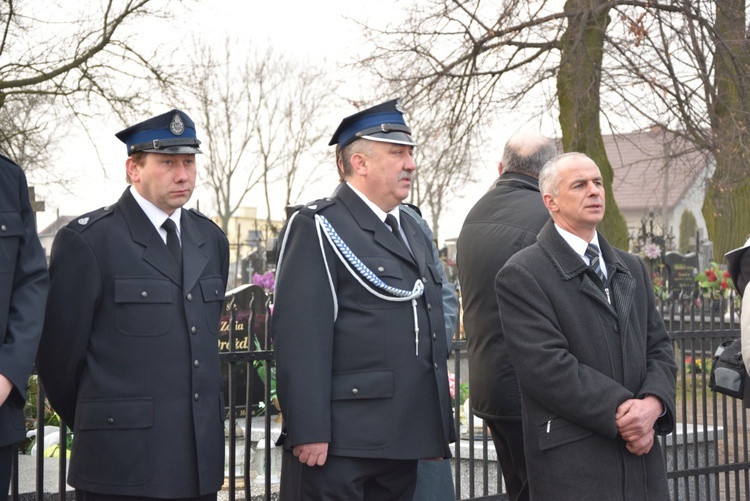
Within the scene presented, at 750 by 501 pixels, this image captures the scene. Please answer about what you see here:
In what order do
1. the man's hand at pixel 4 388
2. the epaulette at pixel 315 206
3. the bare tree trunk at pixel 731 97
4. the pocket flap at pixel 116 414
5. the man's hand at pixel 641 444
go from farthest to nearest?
the bare tree trunk at pixel 731 97 → the epaulette at pixel 315 206 → the man's hand at pixel 641 444 → the pocket flap at pixel 116 414 → the man's hand at pixel 4 388

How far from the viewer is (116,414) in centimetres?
347

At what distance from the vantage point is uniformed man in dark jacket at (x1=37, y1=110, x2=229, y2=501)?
11.4 ft

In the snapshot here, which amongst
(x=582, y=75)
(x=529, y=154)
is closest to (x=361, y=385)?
(x=529, y=154)

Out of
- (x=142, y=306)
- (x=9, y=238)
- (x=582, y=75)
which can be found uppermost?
(x=582, y=75)

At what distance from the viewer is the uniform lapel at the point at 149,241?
363cm

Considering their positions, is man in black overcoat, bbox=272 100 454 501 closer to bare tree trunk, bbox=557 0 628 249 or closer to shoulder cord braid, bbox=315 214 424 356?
shoulder cord braid, bbox=315 214 424 356

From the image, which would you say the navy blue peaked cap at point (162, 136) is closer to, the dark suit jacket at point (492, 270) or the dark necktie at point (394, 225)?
the dark necktie at point (394, 225)

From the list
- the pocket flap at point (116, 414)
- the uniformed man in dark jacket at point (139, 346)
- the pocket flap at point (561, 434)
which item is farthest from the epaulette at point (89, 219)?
the pocket flap at point (561, 434)

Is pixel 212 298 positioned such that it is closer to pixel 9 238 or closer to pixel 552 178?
pixel 9 238

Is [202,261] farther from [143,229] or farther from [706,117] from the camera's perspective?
[706,117]

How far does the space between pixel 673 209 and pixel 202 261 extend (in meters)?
58.7

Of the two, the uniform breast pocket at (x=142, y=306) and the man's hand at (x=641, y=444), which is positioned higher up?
the uniform breast pocket at (x=142, y=306)

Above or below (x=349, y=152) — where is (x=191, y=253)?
below

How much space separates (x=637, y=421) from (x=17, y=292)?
2.21m
